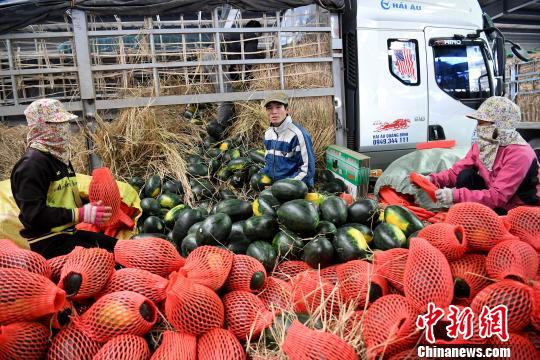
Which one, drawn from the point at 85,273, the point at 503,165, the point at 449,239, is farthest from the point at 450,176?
the point at 85,273

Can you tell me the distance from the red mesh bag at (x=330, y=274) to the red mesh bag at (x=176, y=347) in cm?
95

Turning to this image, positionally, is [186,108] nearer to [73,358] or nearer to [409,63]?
[409,63]

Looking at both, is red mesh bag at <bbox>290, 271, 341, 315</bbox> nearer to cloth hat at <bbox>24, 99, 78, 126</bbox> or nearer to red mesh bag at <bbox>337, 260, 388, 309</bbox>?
red mesh bag at <bbox>337, 260, 388, 309</bbox>

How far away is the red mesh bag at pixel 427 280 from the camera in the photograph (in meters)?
1.92

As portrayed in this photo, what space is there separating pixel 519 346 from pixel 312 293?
1.06 m

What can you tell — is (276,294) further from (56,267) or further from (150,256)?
(56,267)

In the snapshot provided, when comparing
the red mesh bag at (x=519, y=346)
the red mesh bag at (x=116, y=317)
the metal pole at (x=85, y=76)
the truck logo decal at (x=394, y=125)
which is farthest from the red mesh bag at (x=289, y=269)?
the truck logo decal at (x=394, y=125)

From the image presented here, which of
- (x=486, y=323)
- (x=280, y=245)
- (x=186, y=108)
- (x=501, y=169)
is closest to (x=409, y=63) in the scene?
(x=501, y=169)

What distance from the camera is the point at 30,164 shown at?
10.2ft

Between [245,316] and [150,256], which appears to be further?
[150,256]

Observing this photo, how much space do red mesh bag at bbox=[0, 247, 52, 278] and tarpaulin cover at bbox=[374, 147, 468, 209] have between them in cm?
415

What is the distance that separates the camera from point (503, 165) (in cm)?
385

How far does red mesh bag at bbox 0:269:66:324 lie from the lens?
72.9 inches

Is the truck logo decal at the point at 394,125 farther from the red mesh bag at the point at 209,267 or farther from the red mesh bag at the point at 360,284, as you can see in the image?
the red mesh bag at the point at 209,267
